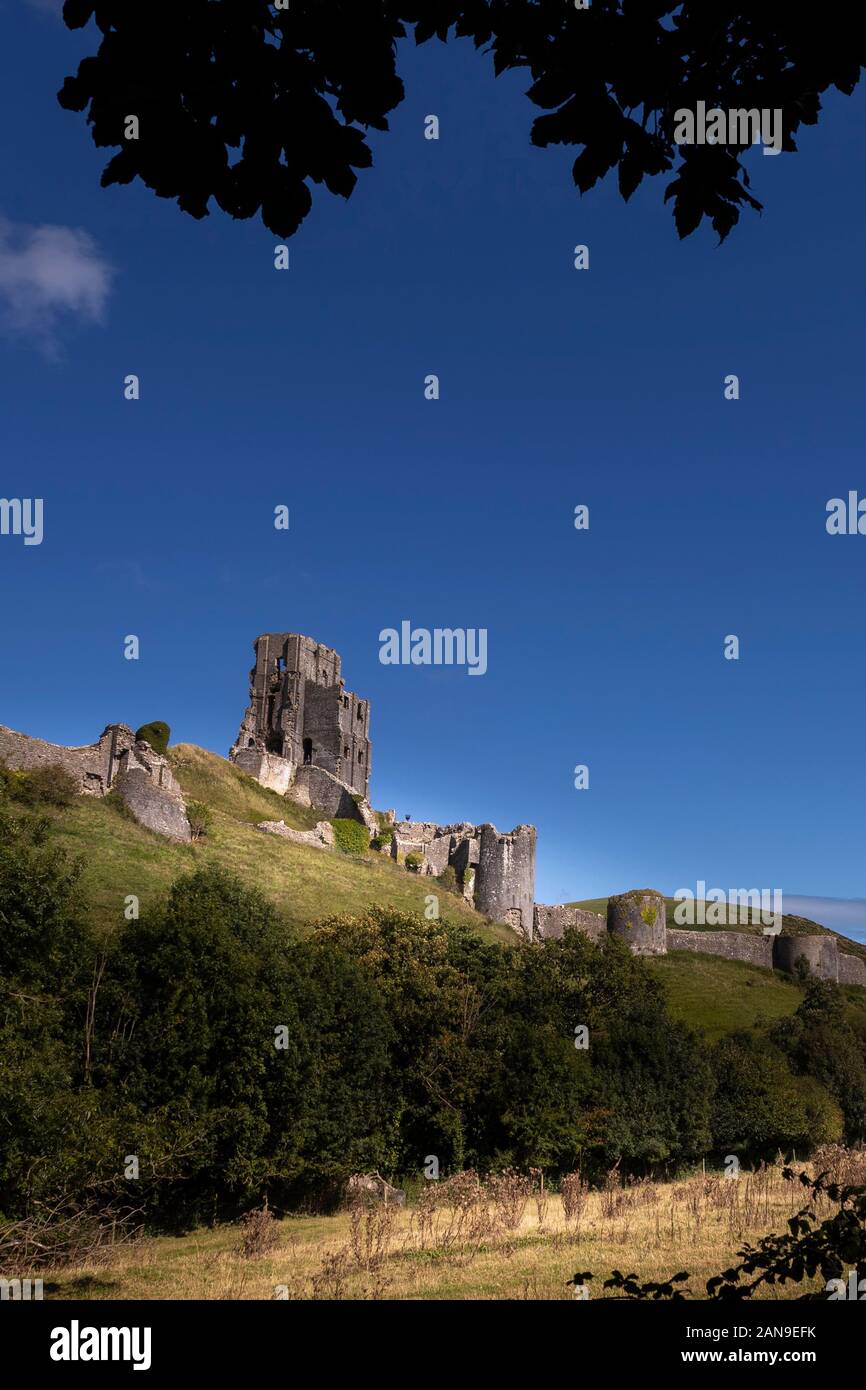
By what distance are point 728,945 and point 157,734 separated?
4776 centimetres

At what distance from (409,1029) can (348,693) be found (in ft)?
197

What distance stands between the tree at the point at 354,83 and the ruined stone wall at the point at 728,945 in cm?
7656

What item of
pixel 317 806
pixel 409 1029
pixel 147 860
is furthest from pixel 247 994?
pixel 317 806

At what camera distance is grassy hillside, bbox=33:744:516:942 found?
38250 mm

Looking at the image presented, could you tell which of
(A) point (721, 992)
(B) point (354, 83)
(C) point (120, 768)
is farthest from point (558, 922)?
(B) point (354, 83)

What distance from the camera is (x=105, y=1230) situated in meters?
19.7

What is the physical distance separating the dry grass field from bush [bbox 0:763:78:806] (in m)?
24.2

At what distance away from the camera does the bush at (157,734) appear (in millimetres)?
61156

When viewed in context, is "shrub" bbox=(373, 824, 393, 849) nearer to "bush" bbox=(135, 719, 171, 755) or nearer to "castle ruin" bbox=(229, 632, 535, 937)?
"castle ruin" bbox=(229, 632, 535, 937)

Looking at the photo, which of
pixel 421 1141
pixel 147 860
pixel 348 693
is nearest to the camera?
pixel 421 1141

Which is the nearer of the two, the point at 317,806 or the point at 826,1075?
the point at 826,1075
